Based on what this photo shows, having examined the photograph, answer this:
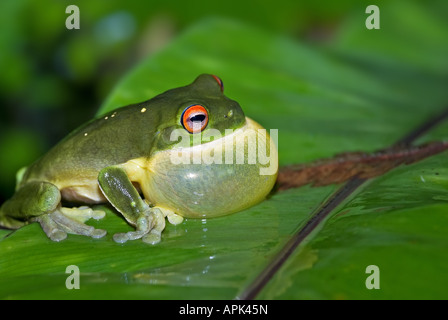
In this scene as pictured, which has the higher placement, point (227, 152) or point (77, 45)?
point (77, 45)

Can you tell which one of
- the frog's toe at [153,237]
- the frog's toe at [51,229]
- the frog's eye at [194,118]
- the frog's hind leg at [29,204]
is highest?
the frog's eye at [194,118]

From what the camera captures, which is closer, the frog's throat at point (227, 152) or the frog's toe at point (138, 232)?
the frog's toe at point (138, 232)

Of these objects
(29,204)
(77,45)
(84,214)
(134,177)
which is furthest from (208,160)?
(77,45)

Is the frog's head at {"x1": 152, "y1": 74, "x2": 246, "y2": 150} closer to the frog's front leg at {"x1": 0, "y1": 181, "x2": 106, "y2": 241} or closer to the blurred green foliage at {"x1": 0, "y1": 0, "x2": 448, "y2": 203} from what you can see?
the frog's front leg at {"x1": 0, "y1": 181, "x2": 106, "y2": 241}

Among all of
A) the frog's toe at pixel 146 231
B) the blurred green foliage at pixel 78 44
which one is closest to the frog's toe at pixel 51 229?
the frog's toe at pixel 146 231

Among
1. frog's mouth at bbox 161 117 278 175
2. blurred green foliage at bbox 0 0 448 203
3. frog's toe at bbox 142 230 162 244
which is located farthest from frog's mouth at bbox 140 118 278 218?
blurred green foliage at bbox 0 0 448 203

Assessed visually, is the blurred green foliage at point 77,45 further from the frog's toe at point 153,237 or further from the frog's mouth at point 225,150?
the frog's toe at point 153,237

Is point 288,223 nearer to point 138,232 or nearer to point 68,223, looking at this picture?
point 138,232

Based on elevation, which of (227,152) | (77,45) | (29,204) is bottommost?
(29,204)
